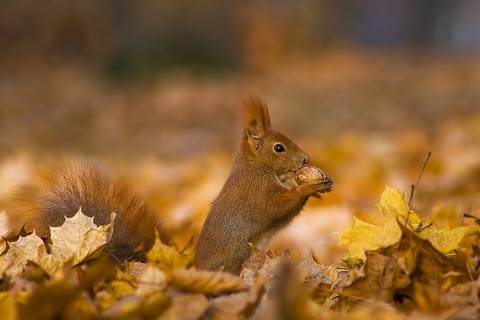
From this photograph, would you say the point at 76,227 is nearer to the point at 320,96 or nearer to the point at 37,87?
the point at 37,87

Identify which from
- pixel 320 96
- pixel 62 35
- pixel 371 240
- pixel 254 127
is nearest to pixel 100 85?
pixel 62 35

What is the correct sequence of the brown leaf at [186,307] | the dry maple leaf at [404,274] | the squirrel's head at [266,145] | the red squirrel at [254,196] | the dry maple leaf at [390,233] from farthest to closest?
the squirrel's head at [266,145], the red squirrel at [254,196], the dry maple leaf at [390,233], the dry maple leaf at [404,274], the brown leaf at [186,307]

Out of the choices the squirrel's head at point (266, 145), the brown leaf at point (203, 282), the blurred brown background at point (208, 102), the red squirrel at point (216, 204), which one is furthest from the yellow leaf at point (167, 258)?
the blurred brown background at point (208, 102)

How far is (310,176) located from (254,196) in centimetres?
21

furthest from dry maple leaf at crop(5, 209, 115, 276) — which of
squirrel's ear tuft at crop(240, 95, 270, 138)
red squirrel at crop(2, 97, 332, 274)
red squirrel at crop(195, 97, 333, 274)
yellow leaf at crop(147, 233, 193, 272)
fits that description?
squirrel's ear tuft at crop(240, 95, 270, 138)

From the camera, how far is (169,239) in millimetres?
2619

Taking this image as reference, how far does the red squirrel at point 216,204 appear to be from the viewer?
7.99 ft

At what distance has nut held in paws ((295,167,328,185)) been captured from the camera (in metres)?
2.75

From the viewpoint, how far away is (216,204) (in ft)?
8.86

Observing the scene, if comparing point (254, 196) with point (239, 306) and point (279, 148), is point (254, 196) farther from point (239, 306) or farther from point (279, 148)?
point (239, 306)

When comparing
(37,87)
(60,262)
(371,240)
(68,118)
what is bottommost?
(60,262)

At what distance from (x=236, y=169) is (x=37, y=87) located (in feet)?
28.3

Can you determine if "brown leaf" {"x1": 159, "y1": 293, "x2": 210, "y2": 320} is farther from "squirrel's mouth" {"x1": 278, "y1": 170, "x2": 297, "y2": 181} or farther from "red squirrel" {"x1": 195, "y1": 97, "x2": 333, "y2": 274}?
"squirrel's mouth" {"x1": 278, "y1": 170, "x2": 297, "y2": 181}

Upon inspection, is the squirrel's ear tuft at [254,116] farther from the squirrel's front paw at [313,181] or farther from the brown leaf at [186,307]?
the brown leaf at [186,307]
